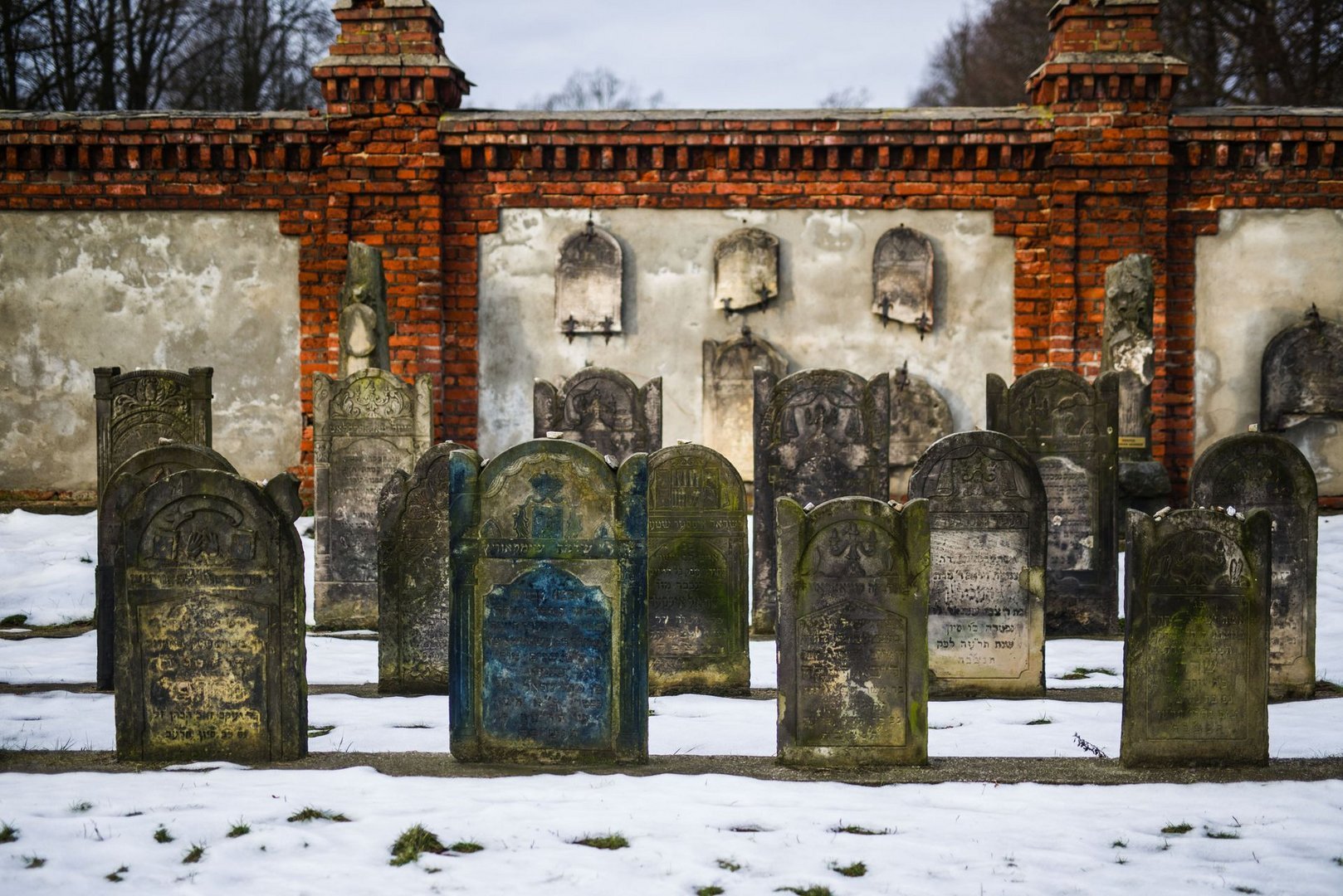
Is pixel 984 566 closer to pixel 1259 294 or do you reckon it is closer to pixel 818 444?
pixel 818 444

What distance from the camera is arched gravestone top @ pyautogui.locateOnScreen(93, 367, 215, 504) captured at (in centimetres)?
805

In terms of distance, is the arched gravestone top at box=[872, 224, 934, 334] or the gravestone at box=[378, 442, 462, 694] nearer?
the gravestone at box=[378, 442, 462, 694]

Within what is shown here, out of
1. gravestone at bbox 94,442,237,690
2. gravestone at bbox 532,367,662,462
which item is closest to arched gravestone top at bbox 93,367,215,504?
gravestone at bbox 94,442,237,690

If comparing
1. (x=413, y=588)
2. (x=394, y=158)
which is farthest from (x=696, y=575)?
(x=394, y=158)

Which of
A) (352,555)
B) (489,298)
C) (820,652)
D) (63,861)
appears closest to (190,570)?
(63,861)

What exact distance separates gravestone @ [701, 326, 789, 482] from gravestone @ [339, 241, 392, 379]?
3226 mm

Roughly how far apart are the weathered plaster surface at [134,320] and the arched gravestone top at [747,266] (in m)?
4.30

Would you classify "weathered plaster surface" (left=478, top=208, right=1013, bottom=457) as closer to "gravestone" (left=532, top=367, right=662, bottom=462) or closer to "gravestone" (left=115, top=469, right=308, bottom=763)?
"gravestone" (left=532, top=367, right=662, bottom=462)

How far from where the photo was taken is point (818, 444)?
27.7 feet

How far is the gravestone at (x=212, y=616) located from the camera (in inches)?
208

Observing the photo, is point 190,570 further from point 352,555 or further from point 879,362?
point 879,362

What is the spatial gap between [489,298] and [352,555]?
4.88m

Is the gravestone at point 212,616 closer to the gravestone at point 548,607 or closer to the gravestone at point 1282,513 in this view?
the gravestone at point 548,607

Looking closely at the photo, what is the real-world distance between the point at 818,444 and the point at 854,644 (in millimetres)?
3182
